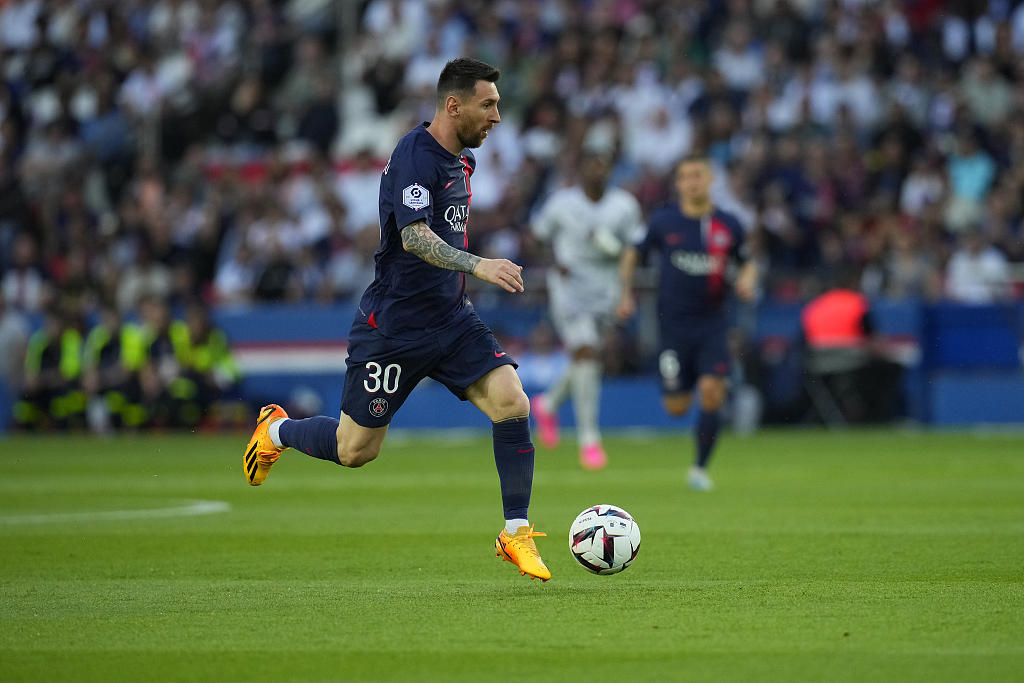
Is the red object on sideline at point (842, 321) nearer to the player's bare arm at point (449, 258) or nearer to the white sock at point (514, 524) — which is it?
the white sock at point (514, 524)

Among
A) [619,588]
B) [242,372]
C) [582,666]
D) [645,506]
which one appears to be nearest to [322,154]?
[242,372]

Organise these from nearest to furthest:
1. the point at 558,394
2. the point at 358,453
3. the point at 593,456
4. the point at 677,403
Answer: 1. the point at 358,453
2. the point at 677,403
3. the point at 593,456
4. the point at 558,394

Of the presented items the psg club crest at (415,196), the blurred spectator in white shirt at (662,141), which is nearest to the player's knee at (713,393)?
the psg club crest at (415,196)

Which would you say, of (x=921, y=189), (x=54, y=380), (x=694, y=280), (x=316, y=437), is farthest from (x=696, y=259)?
(x=54, y=380)

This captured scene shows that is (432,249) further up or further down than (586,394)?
further up

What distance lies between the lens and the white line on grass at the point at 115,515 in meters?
9.84

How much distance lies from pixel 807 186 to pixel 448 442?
5939 millimetres

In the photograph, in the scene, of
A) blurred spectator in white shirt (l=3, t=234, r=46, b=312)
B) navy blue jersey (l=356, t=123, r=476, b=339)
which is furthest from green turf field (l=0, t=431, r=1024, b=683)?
blurred spectator in white shirt (l=3, t=234, r=46, b=312)

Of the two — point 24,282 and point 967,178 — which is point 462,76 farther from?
point 24,282

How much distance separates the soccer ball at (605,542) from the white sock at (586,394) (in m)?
6.90

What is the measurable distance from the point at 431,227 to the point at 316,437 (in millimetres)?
1308

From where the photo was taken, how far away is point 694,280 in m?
11.9

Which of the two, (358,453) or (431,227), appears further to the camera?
(358,453)

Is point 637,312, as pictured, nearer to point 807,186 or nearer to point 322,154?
point 807,186
